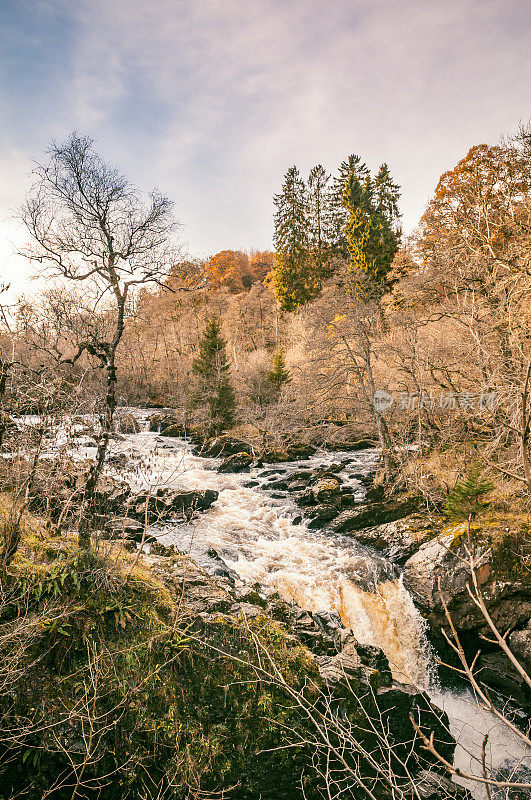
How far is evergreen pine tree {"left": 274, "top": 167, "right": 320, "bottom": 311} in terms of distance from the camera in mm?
34531

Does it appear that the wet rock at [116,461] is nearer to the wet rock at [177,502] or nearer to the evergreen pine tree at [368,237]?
the wet rock at [177,502]

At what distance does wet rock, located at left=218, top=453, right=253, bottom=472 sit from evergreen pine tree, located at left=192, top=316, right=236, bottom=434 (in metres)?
4.72

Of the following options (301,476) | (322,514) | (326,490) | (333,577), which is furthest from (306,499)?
(333,577)

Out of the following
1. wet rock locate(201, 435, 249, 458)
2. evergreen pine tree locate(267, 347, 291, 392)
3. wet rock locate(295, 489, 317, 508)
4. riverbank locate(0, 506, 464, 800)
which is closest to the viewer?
riverbank locate(0, 506, 464, 800)

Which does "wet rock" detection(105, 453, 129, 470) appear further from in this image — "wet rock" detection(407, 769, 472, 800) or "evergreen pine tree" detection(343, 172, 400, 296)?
"evergreen pine tree" detection(343, 172, 400, 296)

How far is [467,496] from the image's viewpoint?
9.02m

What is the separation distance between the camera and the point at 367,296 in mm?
13594

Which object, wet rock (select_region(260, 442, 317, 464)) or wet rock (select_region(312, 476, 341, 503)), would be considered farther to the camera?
wet rock (select_region(260, 442, 317, 464))

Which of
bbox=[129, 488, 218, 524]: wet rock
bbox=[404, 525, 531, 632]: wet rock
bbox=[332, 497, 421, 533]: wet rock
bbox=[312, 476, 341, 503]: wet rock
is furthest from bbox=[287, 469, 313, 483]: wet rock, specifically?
bbox=[404, 525, 531, 632]: wet rock

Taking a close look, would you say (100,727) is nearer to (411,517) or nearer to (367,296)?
(411,517)

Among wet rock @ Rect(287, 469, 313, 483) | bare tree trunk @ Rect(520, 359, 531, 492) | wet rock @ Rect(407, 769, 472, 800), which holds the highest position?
bare tree trunk @ Rect(520, 359, 531, 492)

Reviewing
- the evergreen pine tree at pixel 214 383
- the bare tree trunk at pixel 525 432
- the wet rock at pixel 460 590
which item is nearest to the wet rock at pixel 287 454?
the evergreen pine tree at pixel 214 383

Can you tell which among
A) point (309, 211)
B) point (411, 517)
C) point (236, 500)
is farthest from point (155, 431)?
point (309, 211)

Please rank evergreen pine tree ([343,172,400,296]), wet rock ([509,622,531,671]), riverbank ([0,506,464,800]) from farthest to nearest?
evergreen pine tree ([343,172,400,296]) → wet rock ([509,622,531,671]) → riverbank ([0,506,464,800])
